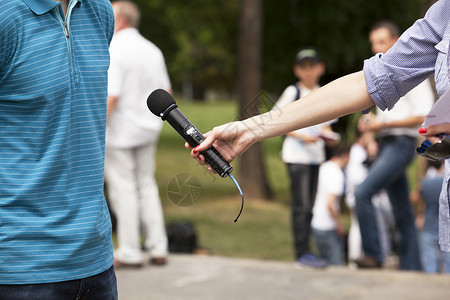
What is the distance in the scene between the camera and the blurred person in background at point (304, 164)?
603cm

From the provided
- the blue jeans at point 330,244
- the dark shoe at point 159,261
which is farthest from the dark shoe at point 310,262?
the blue jeans at point 330,244

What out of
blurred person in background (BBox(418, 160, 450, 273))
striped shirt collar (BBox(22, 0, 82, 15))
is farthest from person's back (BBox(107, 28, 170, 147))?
striped shirt collar (BBox(22, 0, 82, 15))

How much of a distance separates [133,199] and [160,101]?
3.58 metres

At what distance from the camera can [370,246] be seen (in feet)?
20.8

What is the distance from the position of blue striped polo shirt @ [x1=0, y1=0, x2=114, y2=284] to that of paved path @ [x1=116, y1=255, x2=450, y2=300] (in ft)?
10.0

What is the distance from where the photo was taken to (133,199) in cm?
582

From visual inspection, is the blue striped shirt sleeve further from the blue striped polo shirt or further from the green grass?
the green grass

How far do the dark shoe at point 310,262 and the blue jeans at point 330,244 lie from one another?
51.4 inches

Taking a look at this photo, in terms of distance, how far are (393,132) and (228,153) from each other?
164 inches

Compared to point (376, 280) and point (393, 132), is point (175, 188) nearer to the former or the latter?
point (376, 280)

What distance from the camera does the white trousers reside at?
5.78 m

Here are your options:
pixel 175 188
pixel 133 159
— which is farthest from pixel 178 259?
pixel 175 188

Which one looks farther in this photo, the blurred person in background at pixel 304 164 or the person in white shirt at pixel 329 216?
the person in white shirt at pixel 329 216

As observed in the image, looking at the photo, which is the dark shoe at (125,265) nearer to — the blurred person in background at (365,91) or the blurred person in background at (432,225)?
the blurred person in background at (432,225)
